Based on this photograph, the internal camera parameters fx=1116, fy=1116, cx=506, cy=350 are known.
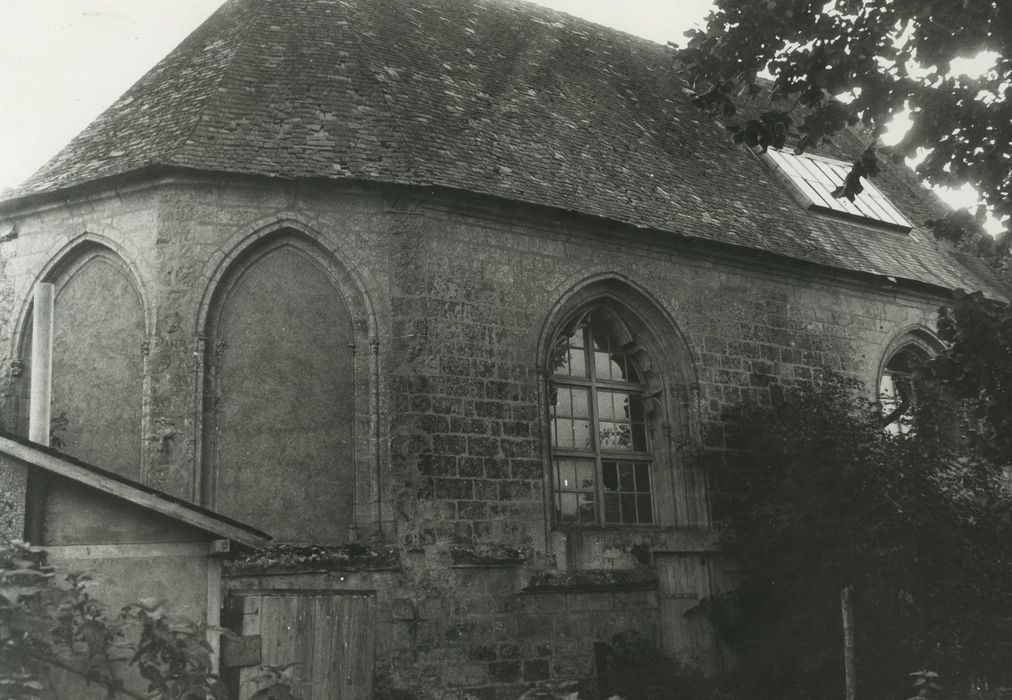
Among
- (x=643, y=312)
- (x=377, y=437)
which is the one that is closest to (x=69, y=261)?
(x=377, y=437)

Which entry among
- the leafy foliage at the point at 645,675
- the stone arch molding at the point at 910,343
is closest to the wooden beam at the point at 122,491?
the leafy foliage at the point at 645,675

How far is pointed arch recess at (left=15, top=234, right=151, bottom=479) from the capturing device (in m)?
11.3

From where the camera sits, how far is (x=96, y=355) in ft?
38.1

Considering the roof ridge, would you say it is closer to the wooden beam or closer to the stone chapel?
the stone chapel

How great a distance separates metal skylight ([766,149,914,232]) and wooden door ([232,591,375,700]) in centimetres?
936

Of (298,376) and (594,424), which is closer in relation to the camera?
(298,376)

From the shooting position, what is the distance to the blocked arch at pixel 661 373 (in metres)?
13.0

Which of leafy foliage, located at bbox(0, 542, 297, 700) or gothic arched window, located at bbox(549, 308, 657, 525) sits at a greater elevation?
gothic arched window, located at bbox(549, 308, 657, 525)

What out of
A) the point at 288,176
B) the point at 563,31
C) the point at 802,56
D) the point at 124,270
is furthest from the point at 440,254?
the point at 563,31

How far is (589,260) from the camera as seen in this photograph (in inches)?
511

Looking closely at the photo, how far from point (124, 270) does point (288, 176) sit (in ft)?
6.78

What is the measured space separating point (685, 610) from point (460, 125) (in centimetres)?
613

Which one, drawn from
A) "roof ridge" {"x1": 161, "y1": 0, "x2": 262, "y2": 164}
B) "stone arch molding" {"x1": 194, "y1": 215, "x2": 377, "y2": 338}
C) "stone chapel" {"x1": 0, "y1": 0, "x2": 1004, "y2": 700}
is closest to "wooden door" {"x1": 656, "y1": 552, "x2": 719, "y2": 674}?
"stone chapel" {"x1": 0, "y1": 0, "x2": 1004, "y2": 700}

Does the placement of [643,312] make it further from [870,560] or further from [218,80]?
[218,80]
